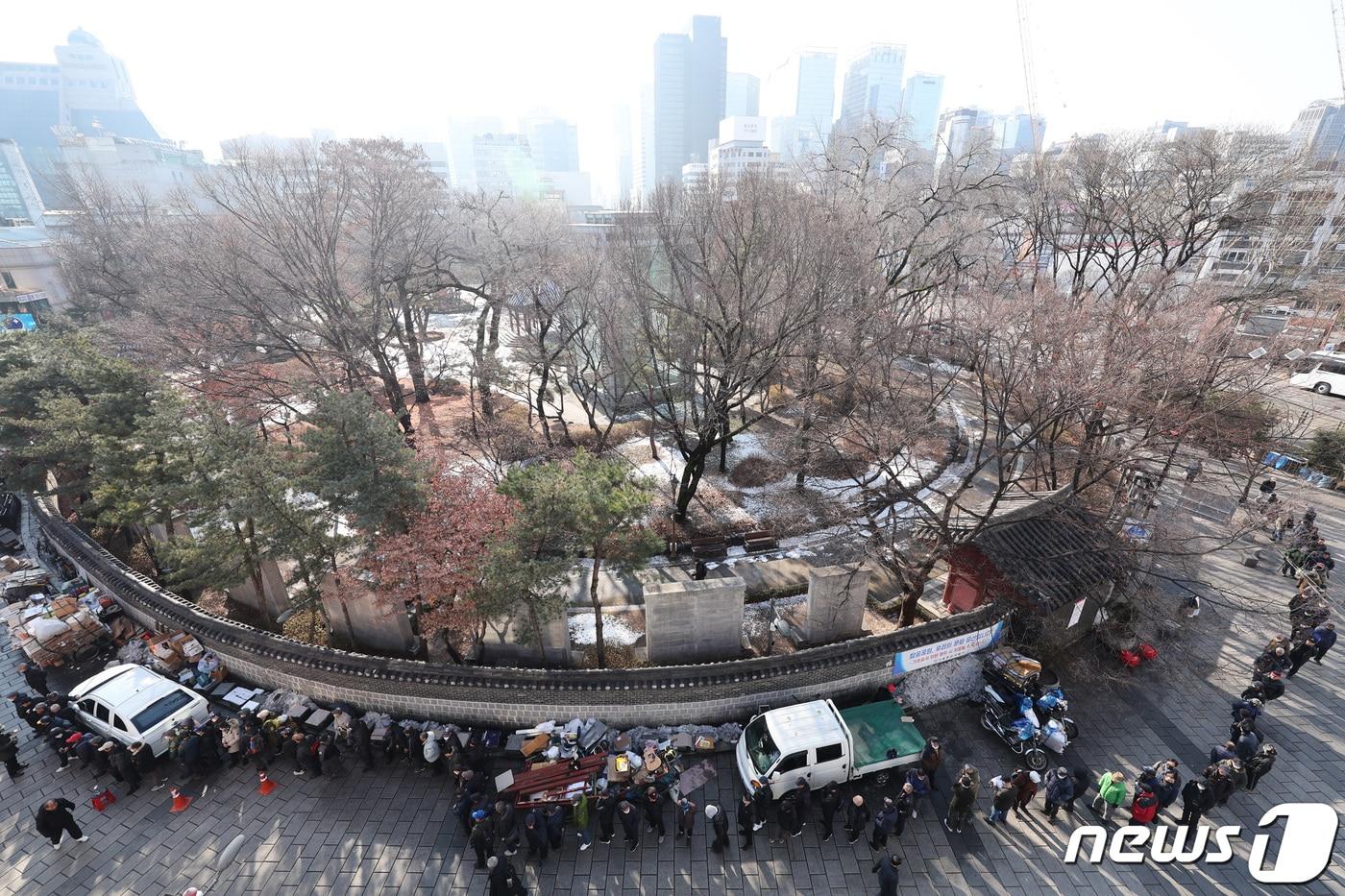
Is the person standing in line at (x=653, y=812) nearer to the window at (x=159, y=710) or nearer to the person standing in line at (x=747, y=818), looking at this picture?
the person standing in line at (x=747, y=818)

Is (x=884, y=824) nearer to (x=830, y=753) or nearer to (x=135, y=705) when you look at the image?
(x=830, y=753)

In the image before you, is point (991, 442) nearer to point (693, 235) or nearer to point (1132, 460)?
point (1132, 460)

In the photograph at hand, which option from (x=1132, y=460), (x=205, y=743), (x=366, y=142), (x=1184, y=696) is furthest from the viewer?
(x=366, y=142)

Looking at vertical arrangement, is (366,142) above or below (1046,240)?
above

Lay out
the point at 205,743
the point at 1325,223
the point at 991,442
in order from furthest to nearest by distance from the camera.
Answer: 1. the point at 1325,223
2. the point at 991,442
3. the point at 205,743

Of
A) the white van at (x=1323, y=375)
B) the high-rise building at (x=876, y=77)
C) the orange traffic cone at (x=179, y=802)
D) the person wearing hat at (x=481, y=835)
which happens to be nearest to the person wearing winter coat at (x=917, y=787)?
the person wearing hat at (x=481, y=835)

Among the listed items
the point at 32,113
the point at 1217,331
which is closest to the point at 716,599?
the point at 1217,331
